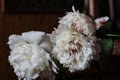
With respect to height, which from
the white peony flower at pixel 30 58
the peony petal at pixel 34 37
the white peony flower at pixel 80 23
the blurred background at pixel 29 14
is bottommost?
the white peony flower at pixel 30 58

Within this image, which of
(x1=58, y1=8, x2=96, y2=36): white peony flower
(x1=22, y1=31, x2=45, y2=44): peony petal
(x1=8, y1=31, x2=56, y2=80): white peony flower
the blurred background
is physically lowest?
(x1=8, y1=31, x2=56, y2=80): white peony flower

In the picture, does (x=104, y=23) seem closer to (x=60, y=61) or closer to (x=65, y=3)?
(x=60, y=61)

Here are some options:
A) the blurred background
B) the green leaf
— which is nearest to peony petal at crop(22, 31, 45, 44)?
the green leaf

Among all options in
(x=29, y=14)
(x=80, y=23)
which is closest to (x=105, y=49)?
(x=80, y=23)

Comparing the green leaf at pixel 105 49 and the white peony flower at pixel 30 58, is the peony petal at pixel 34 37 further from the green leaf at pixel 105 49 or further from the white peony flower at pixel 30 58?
the green leaf at pixel 105 49

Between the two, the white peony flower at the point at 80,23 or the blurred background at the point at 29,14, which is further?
the blurred background at the point at 29,14

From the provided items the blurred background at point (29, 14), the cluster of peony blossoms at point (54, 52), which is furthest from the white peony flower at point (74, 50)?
the blurred background at point (29, 14)

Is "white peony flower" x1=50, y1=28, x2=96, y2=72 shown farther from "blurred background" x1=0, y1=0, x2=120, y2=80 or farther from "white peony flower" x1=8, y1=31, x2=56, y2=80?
"blurred background" x1=0, y1=0, x2=120, y2=80

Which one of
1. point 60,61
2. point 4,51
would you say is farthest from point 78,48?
point 4,51

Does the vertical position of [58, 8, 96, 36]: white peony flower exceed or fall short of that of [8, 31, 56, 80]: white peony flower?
it exceeds it
